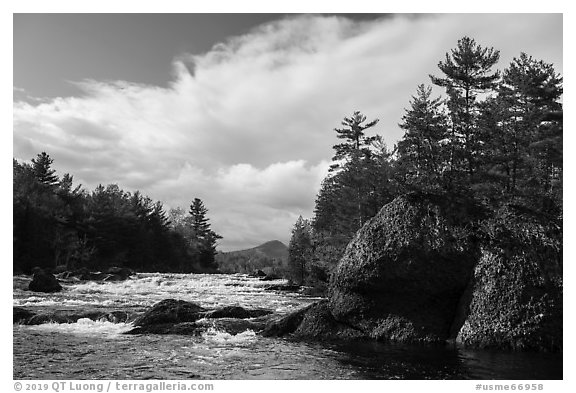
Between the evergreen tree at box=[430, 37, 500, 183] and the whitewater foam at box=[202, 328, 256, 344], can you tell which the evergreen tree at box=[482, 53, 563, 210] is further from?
the whitewater foam at box=[202, 328, 256, 344]

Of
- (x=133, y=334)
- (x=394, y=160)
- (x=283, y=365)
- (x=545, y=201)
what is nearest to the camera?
(x=283, y=365)

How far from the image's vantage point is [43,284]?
100 ft

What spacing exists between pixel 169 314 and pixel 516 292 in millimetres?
13394

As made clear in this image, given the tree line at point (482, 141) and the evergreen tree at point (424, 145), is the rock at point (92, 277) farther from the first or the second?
the evergreen tree at point (424, 145)

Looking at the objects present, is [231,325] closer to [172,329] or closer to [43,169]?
[172,329]

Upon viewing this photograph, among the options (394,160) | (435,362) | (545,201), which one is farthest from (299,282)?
(435,362)

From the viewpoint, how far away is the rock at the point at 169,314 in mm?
17016

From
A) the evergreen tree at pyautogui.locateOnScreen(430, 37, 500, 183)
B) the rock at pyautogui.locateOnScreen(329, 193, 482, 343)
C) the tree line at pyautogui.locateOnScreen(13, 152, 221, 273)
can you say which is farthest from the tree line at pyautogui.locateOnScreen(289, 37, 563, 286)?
the tree line at pyautogui.locateOnScreen(13, 152, 221, 273)

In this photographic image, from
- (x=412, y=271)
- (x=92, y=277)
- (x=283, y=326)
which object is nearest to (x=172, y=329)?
(x=283, y=326)

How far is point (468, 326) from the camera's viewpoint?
14.2 metres

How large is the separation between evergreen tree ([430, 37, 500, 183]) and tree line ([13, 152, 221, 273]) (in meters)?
47.9

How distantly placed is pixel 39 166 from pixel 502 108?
74984 mm

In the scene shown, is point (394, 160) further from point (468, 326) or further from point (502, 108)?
point (468, 326)

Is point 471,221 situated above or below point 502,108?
below
